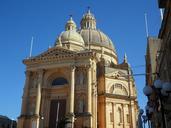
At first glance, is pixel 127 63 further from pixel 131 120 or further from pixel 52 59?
pixel 52 59

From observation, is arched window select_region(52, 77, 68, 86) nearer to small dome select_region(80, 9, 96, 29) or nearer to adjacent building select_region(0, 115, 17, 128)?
adjacent building select_region(0, 115, 17, 128)

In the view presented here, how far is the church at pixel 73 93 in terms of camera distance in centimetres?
4181

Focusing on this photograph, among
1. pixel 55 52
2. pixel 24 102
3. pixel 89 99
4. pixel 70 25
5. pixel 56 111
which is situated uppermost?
pixel 70 25

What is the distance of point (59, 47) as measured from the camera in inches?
1837

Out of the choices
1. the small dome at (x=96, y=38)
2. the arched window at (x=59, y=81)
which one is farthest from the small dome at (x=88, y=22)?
the arched window at (x=59, y=81)

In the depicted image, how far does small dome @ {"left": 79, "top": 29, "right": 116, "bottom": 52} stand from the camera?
209ft

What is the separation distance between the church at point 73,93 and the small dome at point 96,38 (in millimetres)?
11645

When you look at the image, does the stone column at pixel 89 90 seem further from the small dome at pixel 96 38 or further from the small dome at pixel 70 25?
the small dome at pixel 70 25

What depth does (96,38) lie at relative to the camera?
64938mm

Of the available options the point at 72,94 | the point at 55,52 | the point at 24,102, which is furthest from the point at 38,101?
the point at 55,52

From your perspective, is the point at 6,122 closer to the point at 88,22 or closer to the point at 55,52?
the point at 55,52

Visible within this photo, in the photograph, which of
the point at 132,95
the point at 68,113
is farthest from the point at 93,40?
the point at 68,113

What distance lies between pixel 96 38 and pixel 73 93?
2531 cm

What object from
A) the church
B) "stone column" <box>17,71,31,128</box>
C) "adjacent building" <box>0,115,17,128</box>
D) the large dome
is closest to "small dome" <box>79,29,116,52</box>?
the large dome
